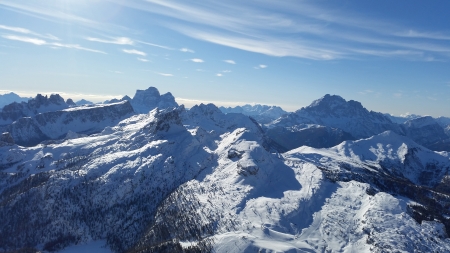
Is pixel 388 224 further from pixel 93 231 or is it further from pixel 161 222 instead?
pixel 93 231

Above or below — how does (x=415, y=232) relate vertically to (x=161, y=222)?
above

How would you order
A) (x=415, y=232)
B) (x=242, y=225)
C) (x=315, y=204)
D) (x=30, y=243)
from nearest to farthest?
(x=415, y=232) < (x=242, y=225) < (x=315, y=204) < (x=30, y=243)

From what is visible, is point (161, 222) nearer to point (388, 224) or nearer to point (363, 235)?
point (363, 235)

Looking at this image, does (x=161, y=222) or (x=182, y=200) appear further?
(x=182, y=200)

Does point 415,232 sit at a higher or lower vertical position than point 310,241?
higher

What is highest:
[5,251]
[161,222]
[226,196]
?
[226,196]

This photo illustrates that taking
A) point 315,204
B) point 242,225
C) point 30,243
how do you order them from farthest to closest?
1. point 30,243
2. point 315,204
3. point 242,225

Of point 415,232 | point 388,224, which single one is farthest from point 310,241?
point 415,232

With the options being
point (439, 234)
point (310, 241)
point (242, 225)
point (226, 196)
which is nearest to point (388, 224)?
point (439, 234)

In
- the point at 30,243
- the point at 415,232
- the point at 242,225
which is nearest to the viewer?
the point at 415,232
